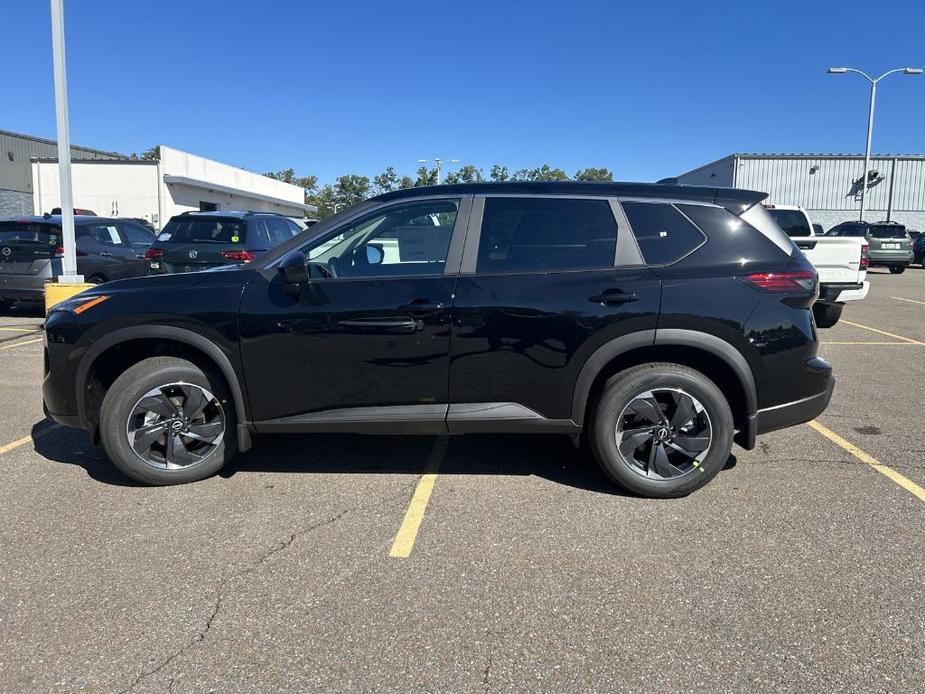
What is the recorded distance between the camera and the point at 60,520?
3740 mm

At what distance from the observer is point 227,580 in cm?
315

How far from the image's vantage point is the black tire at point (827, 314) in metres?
10.4

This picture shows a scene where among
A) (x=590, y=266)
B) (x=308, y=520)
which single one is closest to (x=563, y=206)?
(x=590, y=266)

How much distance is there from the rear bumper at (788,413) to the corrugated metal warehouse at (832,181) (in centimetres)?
4009

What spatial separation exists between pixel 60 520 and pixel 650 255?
356 cm

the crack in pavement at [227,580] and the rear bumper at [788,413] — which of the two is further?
the rear bumper at [788,413]

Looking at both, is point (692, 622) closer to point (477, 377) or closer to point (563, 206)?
point (477, 377)

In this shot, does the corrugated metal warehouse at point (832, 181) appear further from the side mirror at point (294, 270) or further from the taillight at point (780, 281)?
the side mirror at point (294, 270)

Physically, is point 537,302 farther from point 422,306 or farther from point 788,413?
point 788,413

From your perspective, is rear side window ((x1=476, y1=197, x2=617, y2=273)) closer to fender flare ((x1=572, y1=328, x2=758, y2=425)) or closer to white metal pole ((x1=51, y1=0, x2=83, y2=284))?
fender flare ((x1=572, y1=328, x2=758, y2=425))

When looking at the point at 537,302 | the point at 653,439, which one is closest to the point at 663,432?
the point at 653,439

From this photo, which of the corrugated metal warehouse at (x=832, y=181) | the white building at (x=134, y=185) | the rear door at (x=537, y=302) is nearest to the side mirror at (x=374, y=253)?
the rear door at (x=537, y=302)

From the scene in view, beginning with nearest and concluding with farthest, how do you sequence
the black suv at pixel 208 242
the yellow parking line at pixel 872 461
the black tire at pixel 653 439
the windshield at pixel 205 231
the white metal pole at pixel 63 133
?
the black tire at pixel 653 439, the yellow parking line at pixel 872 461, the white metal pole at pixel 63 133, the black suv at pixel 208 242, the windshield at pixel 205 231

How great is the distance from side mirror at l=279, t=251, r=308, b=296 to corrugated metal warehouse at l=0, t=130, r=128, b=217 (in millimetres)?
44145
